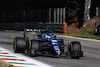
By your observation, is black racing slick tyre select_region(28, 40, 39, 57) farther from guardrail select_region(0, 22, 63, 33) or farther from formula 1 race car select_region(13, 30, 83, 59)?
guardrail select_region(0, 22, 63, 33)

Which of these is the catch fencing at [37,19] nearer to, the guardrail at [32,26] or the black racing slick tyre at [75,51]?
the guardrail at [32,26]

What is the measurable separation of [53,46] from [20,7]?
58344 mm

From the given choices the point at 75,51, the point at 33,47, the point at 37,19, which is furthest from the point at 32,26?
the point at 75,51

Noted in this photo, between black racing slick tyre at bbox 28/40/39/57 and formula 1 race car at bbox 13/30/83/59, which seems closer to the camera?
formula 1 race car at bbox 13/30/83/59

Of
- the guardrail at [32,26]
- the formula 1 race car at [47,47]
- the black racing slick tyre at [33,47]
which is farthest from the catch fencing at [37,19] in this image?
the black racing slick tyre at [33,47]

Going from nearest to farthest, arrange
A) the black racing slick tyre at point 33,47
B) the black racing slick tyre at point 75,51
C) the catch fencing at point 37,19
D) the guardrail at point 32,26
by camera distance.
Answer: the black racing slick tyre at point 75,51, the black racing slick tyre at point 33,47, the guardrail at point 32,26, the catch fencing at point 37,19

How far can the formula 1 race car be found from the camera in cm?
1125

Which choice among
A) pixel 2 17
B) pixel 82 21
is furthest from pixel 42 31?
pixel 2 17

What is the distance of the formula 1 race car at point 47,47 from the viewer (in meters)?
11.2

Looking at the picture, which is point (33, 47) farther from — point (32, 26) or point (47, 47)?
point (32, 26)

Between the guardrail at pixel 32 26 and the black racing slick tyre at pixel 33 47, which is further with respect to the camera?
the guardrail at pixel 32 26

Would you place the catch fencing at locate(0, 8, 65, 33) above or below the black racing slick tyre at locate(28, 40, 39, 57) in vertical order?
above

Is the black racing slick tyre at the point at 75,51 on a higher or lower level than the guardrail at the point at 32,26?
lower

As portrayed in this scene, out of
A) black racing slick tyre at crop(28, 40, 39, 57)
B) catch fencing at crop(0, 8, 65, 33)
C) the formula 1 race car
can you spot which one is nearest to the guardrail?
catch fencing at crop(0, 8, 65, 33)
